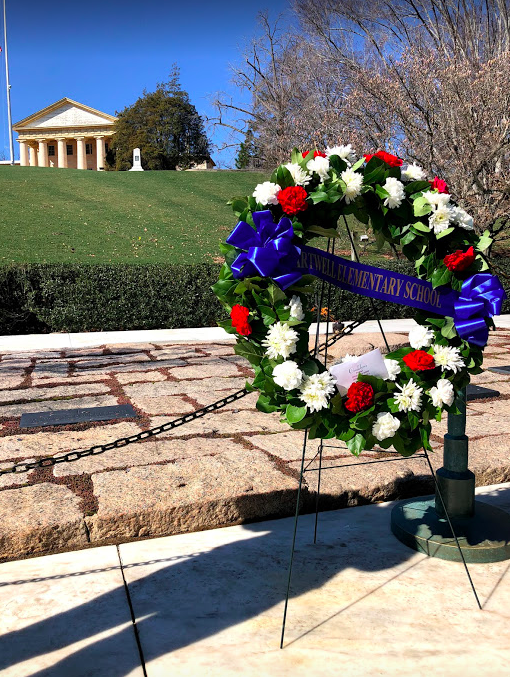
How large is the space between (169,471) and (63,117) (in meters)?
61.8

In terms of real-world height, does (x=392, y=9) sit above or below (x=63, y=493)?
above

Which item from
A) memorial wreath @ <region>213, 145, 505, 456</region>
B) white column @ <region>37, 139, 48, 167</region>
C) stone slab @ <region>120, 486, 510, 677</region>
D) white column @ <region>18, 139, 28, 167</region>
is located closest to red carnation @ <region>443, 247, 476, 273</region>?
memorial wreath @ <region>213, 145, 505, 456</region>

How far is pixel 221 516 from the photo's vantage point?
9.97 ft

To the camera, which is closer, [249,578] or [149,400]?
[249,578]

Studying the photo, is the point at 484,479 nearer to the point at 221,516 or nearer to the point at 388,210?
the point at 221,516

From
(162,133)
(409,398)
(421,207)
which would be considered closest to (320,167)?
(421,207)

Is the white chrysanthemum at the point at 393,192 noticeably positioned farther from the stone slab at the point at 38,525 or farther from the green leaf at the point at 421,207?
the stone slab at the point at 38,525

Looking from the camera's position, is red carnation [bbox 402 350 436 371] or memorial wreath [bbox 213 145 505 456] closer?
memorial wreath [bbox 213 145 505 456]

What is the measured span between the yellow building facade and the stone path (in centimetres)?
5555

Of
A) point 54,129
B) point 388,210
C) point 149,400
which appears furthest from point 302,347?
point 54,129

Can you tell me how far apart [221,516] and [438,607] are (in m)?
1.11

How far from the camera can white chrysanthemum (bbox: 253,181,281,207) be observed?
2.29 meters

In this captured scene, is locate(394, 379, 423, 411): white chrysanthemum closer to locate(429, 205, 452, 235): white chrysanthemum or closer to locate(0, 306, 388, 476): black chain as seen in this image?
locate(0, 306, 388, 476): black chain

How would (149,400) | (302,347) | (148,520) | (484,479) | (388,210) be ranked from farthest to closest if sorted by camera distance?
(149,400) → (484,479) → (148,520) → (388,210) → (302,347)
